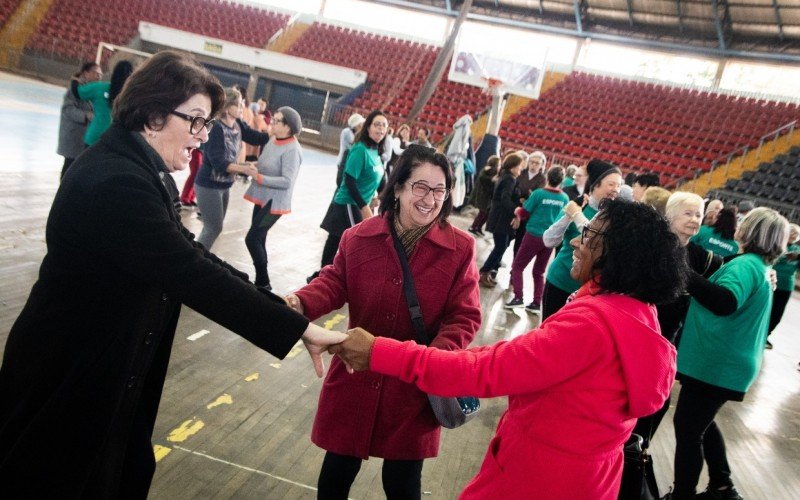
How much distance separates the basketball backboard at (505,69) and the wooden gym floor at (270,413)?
12.9 meters

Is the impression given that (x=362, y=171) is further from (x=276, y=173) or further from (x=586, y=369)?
(x=586, y=369)

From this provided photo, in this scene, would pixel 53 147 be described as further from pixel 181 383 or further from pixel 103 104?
pixel 181 383

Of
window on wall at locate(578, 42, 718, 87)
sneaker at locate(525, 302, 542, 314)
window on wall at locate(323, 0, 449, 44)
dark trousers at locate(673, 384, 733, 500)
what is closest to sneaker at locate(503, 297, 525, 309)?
sneaker at locate(525, 302, 542, 314)

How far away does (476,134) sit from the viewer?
1978 centimetres

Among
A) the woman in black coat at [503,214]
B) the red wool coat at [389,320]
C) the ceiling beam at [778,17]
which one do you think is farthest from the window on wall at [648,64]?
the red wool coat at [389,320]

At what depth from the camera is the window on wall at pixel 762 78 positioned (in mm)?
19547

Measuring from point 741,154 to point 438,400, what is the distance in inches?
722

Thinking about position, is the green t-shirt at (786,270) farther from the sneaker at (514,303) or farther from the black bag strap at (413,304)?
the black bag strap at (413,304)

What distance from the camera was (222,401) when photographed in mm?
3131

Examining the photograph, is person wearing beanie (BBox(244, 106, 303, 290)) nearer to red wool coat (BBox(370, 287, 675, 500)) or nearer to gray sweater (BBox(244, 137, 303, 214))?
gray sweater (BBox(244, 137, 303, 214))

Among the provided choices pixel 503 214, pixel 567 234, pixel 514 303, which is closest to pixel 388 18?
pixel 503 214

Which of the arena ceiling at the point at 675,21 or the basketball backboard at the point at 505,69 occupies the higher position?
the arena ceiling at the point at 675,21

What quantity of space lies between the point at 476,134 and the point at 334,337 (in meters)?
18.8

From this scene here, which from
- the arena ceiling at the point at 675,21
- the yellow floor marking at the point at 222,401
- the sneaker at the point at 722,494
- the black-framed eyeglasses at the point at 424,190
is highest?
the arena ceiling at the point at 675,21
